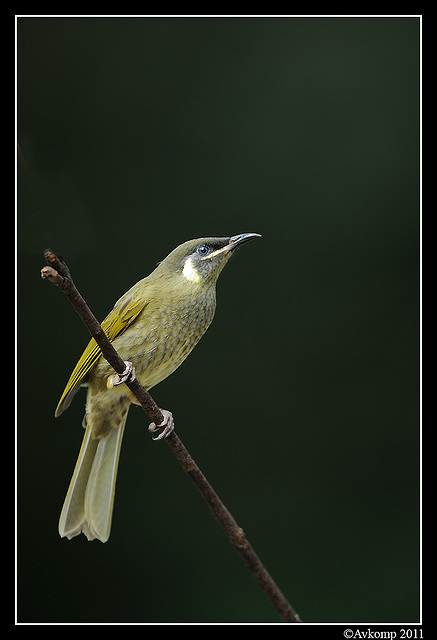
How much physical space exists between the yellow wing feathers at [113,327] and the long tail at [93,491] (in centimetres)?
28

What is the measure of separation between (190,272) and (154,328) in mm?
156

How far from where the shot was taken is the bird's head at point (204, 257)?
1371 millimetres

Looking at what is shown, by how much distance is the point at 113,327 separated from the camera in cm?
138

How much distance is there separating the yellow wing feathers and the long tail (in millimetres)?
282

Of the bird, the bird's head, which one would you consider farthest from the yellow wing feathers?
the bird's head

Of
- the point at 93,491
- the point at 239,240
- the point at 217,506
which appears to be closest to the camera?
the point at 217,506

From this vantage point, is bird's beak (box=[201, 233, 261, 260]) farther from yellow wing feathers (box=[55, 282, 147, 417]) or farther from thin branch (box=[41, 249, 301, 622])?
thin branch (box=[41, 249, 301, 622])

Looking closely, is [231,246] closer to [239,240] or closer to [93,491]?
[239,240]

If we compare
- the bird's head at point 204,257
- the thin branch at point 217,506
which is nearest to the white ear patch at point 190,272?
the bird's head at point 204,257

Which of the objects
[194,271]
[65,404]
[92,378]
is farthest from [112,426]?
[194,271]

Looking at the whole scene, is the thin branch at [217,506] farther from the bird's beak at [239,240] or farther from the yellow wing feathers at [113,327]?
the bird's beak at [239,240]

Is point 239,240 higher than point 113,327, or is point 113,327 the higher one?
point 239,240

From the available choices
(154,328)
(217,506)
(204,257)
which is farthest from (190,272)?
(217,506)

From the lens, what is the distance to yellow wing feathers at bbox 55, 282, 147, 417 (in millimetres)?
1302
